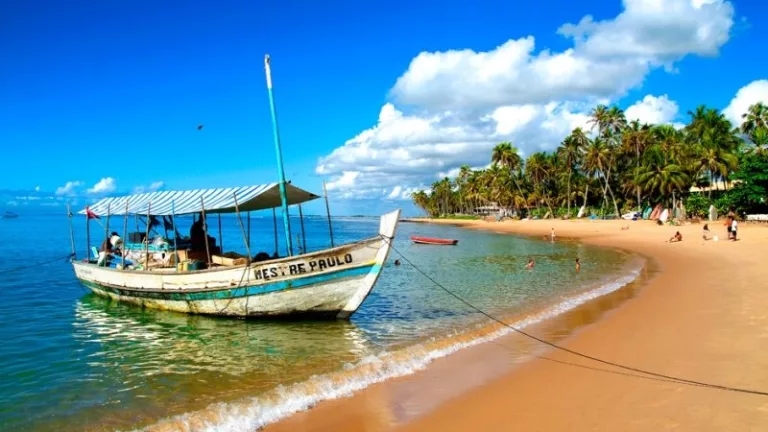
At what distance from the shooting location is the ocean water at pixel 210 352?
8438 millimetres

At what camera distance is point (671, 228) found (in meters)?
49.2

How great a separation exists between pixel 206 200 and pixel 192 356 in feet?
19.9

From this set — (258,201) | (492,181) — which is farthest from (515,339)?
(492,181)

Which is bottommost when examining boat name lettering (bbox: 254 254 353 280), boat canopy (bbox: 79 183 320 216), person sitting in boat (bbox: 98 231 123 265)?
boat name lettering (bbox: 254 254 353 280)

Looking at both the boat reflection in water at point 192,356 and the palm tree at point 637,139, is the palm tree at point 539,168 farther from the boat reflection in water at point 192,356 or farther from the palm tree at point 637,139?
the boat reflection in water at point 192,356

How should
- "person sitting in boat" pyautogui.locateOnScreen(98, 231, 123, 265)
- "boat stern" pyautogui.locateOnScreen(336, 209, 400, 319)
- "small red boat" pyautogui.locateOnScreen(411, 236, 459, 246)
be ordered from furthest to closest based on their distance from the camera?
1. "small red boat" pyautogui.locateOnScreen(411, 236, 459, 246)
2. "person sitting in boat" pyautogui.locateOnScreen(98, 231, 123, 265)
3. "boat stern" pyautogui.locateOnScreen(336, 209, 400, 319)

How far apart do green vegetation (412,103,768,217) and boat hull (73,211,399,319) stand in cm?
4628

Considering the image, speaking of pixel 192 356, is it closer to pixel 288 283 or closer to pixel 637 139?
pixel 288 283

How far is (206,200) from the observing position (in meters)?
16.3

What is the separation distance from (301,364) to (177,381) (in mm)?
2461

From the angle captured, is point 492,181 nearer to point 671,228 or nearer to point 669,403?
point 671,228

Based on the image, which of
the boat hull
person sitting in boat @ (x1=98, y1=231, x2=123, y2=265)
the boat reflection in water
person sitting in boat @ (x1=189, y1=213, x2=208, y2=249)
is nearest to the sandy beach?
the boat reflection in water

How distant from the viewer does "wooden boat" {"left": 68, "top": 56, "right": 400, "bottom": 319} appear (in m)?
13.8

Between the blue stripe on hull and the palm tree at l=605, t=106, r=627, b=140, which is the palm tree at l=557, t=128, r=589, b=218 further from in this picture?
the blue stripe on hull
